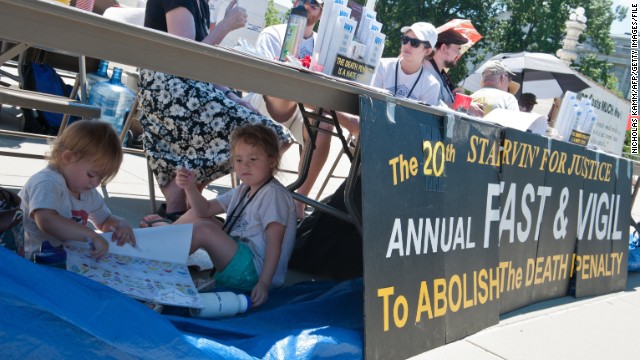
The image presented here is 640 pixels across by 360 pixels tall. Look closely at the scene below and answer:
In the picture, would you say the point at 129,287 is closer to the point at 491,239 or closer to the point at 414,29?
the point at 491,239

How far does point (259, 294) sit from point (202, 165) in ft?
3.89

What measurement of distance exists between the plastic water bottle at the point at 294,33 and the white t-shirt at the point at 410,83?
186 cm

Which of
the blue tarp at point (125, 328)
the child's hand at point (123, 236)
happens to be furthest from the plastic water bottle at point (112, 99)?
the blue tarp at point (125, 328)

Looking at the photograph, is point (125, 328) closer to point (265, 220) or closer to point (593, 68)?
point (265, 220)

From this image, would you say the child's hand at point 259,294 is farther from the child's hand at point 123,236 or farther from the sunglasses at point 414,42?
the sunglasses at point 414,42

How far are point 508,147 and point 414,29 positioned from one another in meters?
1.31

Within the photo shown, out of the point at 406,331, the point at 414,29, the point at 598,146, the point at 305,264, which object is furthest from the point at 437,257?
the point at 598,146

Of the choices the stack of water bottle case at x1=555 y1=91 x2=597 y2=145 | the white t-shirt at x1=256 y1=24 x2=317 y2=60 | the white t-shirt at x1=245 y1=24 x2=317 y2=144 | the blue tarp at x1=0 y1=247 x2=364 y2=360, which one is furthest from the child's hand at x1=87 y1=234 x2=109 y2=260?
the stack of water bottle case at x1=555 y1=91 x2=597 y2=145


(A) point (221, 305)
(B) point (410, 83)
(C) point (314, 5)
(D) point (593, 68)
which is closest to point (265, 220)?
(A) point (221, 305)

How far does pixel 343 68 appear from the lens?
3.01m

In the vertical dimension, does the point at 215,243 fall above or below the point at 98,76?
below

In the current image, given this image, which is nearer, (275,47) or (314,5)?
(314,5)

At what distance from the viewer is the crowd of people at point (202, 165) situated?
2.59 meters

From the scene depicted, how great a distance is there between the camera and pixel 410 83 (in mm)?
4777
